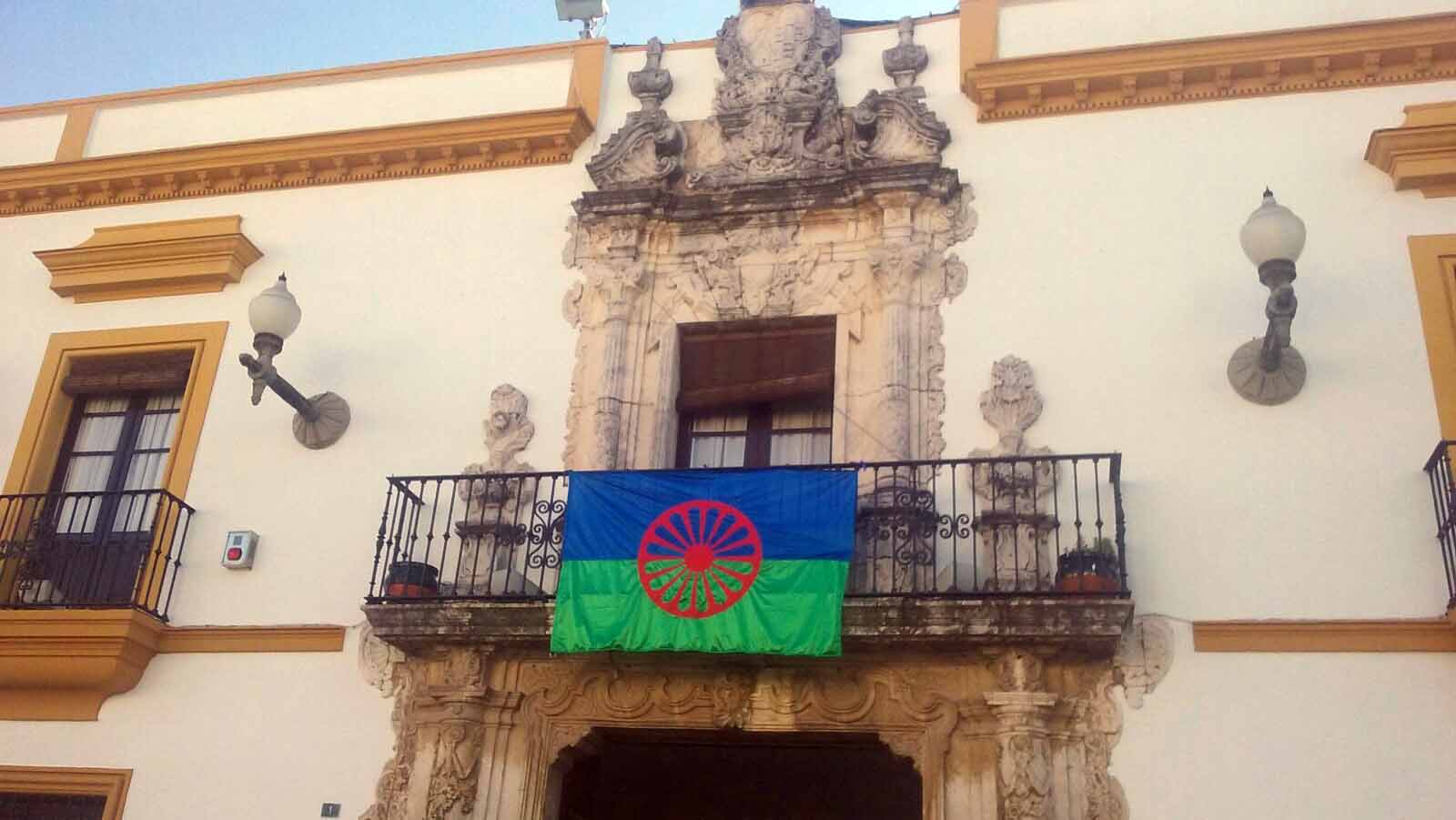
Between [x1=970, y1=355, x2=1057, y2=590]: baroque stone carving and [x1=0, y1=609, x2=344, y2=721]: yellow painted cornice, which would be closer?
[x1=970, y1=355, x2=1057, y2=590]: baroque stone carving

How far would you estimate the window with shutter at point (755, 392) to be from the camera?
9172 millimetres

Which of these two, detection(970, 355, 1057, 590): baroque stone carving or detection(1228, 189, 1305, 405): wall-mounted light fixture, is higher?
detection(1228, 189, 1305, 405): wall-mounted light fixture

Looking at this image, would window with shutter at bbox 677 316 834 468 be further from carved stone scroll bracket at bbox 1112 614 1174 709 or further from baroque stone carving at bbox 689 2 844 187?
carved stone scroll bracket at bbox 1112 614 1174 709

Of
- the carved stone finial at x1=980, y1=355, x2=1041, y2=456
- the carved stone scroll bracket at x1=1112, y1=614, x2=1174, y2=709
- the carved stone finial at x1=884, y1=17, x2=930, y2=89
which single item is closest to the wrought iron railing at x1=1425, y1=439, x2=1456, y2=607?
the carved stone scroll bracket at x1=1112, y1=614, x2=1174, y2=709

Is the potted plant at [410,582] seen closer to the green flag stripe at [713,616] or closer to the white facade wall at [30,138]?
the green flag stripe at [713,616]

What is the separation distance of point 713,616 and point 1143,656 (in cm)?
235

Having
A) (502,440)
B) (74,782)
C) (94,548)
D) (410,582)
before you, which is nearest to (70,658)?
(74,782)

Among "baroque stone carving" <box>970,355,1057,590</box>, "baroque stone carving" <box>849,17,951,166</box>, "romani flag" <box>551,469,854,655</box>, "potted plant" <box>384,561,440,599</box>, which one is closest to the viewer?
"romani flag" <box>551,469,854,655</box>

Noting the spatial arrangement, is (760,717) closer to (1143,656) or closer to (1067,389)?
(1143,656)

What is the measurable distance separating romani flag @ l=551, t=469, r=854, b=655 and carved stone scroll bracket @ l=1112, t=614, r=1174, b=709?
1569 millimetres

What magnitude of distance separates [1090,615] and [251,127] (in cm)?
749

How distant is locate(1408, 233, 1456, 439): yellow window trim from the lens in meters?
7.80

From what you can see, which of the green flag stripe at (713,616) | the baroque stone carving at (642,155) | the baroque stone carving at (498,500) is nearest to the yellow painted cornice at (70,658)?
the baroque stone carving at (498,500)

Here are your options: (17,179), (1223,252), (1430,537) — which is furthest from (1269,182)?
(17,179)
